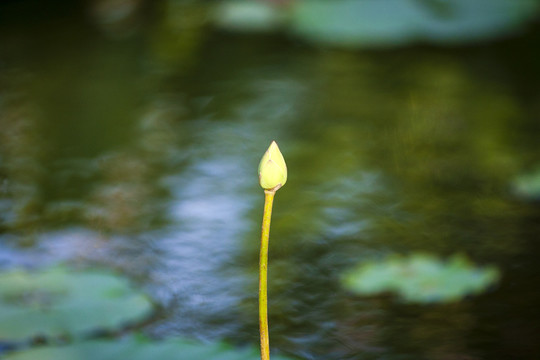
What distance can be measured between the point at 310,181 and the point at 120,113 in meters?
0.89

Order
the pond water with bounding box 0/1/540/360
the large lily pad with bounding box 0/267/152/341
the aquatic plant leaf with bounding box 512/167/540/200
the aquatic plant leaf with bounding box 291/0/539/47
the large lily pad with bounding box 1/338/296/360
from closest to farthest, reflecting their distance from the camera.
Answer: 1. the large lily pad with bounding box 1/338/296/360
2. the large lily pad with bounding box 0/267/152/341
3. the pond water with bounding box 0/1/540/360
4. the aquatic plant leaf with bounding box 512/167/540/200
5. the aquatic plant leaf with bounding box 291/0/539/47

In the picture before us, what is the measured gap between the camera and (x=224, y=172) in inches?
83.6

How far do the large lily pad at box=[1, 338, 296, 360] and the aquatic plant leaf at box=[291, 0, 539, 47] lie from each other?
2304mm

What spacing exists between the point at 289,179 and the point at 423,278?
68 centimetres

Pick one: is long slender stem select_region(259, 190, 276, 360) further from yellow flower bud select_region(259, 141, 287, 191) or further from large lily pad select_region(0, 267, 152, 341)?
large lily pad select_region(0, 267, 152, 341)

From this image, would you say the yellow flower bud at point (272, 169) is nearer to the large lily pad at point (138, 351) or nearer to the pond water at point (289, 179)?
the large lily pad at point (138, 351)

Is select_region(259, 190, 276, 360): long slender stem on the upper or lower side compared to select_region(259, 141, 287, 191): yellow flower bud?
lower

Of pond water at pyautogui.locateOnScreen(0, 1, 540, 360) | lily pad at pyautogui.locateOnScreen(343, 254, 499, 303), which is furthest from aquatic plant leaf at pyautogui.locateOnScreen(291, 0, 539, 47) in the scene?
lily pad at pyautogui.locateOnScreen(343, 254, 499, 303)

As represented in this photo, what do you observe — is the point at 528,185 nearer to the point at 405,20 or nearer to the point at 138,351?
the point at 138,351

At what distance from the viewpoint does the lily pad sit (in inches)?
55.4

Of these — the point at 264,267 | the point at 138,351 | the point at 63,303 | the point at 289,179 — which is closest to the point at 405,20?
the point at 289,179

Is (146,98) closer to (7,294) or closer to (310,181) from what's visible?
(310,181)

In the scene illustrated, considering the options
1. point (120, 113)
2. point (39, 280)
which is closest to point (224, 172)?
point (120, 113)

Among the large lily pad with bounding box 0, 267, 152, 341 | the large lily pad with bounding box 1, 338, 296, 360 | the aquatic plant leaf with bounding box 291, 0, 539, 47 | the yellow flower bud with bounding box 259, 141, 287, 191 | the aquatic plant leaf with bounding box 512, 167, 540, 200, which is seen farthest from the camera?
the aquatic plant leaf with bounding box 291, 0, 539, 47
